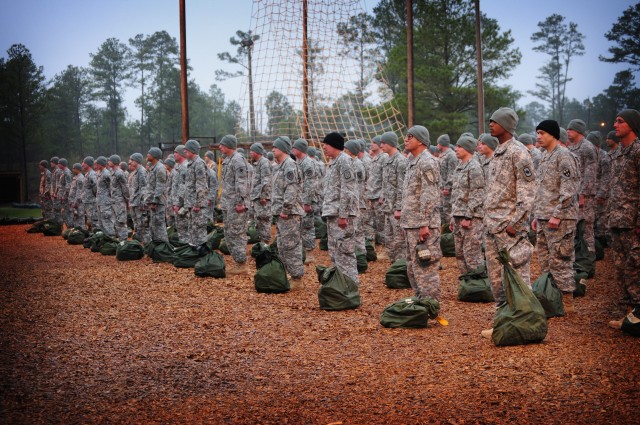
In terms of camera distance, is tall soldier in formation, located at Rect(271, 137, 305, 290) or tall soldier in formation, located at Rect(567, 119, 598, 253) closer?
tall soldier in formation, located at Rect(271, 137, 305, 290)

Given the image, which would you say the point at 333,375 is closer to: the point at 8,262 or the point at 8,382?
the point at 8,382

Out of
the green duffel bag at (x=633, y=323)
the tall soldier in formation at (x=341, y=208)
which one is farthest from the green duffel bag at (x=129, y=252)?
the green duffel bag at (x=633, y=323)

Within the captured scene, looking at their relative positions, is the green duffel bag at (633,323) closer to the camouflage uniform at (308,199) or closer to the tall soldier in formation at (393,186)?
the tall soldier in formation at (393,186)

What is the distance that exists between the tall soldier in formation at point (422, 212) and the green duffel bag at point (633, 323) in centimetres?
195

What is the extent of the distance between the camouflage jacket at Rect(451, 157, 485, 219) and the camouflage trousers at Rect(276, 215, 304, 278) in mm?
2401

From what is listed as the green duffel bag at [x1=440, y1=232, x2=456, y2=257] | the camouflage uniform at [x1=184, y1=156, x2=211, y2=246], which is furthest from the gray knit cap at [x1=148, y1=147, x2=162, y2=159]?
the green duffel bag at [x1=440, y1=232, x2=456, y2=257]

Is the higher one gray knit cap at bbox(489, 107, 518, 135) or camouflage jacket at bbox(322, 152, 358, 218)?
gray knit cap at bbox(489, 107, 518, 135)

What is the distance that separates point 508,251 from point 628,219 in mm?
1373

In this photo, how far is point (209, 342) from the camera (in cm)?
611

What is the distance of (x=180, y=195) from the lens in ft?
39.8

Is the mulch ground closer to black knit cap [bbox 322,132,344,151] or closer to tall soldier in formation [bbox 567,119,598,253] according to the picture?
tall soldier in formation [bbox 567,119,598,253]

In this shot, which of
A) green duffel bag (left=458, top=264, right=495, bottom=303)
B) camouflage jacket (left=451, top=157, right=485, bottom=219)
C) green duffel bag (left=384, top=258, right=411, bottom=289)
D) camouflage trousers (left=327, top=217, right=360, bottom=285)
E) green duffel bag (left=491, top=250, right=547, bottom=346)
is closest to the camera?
green duffel bag (left=491, top=250, right=547, bottom=346)

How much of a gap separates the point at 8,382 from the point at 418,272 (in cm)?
427

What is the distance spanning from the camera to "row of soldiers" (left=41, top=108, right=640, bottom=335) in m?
6.11
